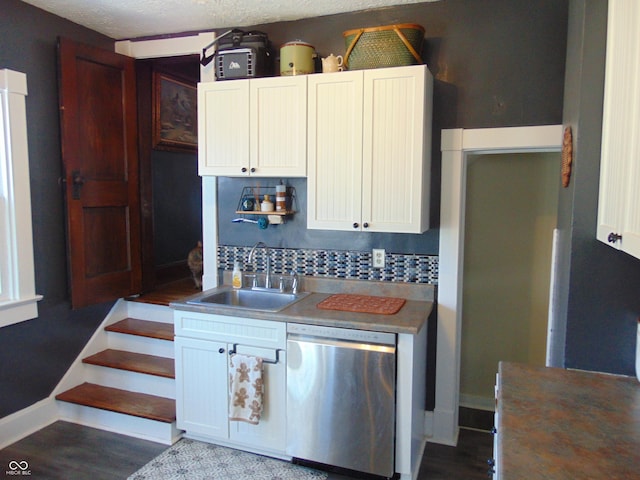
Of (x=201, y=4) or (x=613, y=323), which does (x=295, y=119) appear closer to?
(x=201, y=4)

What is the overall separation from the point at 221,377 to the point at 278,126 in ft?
4.96

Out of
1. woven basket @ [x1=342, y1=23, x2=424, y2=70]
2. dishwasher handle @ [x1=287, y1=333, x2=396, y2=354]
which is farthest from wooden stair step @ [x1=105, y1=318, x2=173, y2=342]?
woven basket @ [x1=342, y1=23, x2=424, y2=70]

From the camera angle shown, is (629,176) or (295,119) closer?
(629,176)

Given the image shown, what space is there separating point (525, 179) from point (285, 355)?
203cm

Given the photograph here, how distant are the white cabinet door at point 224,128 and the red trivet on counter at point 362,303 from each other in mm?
947

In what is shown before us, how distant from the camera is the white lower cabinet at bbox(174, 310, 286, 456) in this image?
8.68 feet

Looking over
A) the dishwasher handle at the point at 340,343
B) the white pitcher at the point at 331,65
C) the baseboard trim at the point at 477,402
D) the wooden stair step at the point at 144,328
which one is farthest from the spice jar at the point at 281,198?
the baseboard trim at the point at 477,402

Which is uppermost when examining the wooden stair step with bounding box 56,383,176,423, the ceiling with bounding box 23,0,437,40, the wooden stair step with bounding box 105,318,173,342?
the ceiling with bounding box 23,0,437,40

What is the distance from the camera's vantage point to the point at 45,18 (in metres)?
2.95

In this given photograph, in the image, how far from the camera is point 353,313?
8.48 ft

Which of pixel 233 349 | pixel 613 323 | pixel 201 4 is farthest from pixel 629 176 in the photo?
pixel 201 4

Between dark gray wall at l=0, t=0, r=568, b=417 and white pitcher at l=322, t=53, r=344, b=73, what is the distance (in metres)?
0.20

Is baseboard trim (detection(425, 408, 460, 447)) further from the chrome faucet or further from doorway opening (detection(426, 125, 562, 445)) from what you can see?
the chrome faucet

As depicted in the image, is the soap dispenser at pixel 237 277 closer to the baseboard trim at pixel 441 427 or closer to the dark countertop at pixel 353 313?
the dark countertop at pixel 353 313
